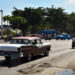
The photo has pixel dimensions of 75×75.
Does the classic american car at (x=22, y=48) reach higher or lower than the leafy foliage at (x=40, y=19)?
lower

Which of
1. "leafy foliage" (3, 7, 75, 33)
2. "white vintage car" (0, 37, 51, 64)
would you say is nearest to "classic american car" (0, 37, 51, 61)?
"white vintage car" (0, 37, 51, 64)

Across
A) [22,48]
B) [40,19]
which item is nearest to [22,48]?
[22,48]

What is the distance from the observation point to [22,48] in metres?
15.1

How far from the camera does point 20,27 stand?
8806cm

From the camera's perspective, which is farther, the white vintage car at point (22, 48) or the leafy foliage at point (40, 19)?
the leafy foliage at point (40, 19)

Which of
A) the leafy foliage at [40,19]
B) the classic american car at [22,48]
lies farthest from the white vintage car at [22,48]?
the leafy foliage at [40,19]

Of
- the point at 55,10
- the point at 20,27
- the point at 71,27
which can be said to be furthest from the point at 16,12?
the point at 71,27

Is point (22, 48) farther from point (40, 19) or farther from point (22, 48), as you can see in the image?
point (40, 19)

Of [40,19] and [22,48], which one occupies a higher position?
[40,19]

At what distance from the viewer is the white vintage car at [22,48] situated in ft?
48.9

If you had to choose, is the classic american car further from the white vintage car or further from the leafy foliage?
the leafy foliage

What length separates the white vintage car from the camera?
48.9 feet

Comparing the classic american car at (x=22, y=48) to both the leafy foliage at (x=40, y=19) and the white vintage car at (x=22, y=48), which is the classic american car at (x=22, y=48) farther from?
the leafy foliage at (x=40, y=19)

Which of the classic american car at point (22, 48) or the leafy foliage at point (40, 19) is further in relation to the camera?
the leafy foliage at point (40, 19)
